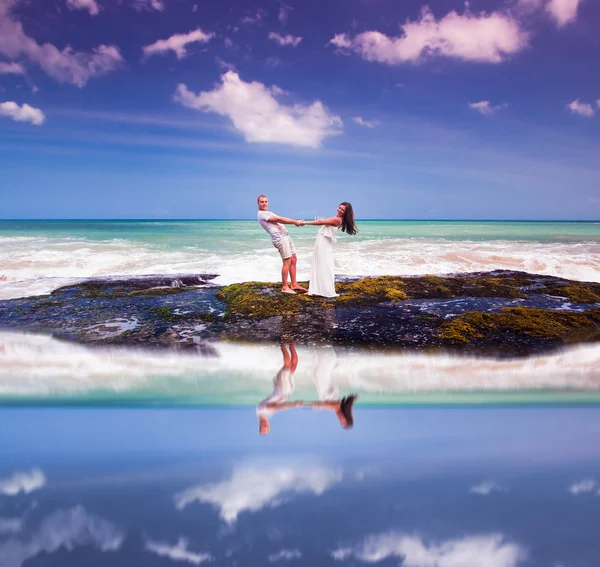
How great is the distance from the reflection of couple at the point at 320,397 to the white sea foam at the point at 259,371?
1.8 inches

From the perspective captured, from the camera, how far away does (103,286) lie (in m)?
10.4

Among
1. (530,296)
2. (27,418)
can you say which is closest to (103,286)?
(27,418)

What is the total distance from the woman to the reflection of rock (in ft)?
1.14

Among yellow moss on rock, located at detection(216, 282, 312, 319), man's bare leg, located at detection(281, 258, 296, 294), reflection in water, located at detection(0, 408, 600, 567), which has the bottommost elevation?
reflection in water, located at detection(0, 408, 600, 567)

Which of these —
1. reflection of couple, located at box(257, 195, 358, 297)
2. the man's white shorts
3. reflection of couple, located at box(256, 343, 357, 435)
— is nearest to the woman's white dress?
reflection of couple, located at box(257, 195, 358, 297)

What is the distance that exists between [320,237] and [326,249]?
290mm

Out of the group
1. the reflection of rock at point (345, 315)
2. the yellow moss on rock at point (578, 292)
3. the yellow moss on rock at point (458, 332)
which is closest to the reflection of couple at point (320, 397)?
the reflection of rock at point (345, 315)

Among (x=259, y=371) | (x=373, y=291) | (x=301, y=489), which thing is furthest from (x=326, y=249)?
(x=301, y=489)

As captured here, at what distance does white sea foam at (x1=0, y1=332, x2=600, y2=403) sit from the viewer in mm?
4168

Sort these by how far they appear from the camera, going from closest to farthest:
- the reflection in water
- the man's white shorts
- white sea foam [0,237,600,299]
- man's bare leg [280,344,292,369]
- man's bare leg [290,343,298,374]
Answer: the reflection in water
man's bare leg [290,343,298,374]
man's bare leg [280,344,292,369]
the man's white shorts
white sea foam [0,237,600,299]

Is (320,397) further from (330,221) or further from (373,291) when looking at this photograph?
(373,291)

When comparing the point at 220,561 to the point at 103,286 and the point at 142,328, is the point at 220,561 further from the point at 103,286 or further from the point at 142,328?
the point at 103,286

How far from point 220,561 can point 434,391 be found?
101 inches

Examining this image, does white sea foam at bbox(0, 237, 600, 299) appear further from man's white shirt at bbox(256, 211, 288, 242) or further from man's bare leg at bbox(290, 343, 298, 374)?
man's bare leg at bbox(290, 343, 298, 374)
